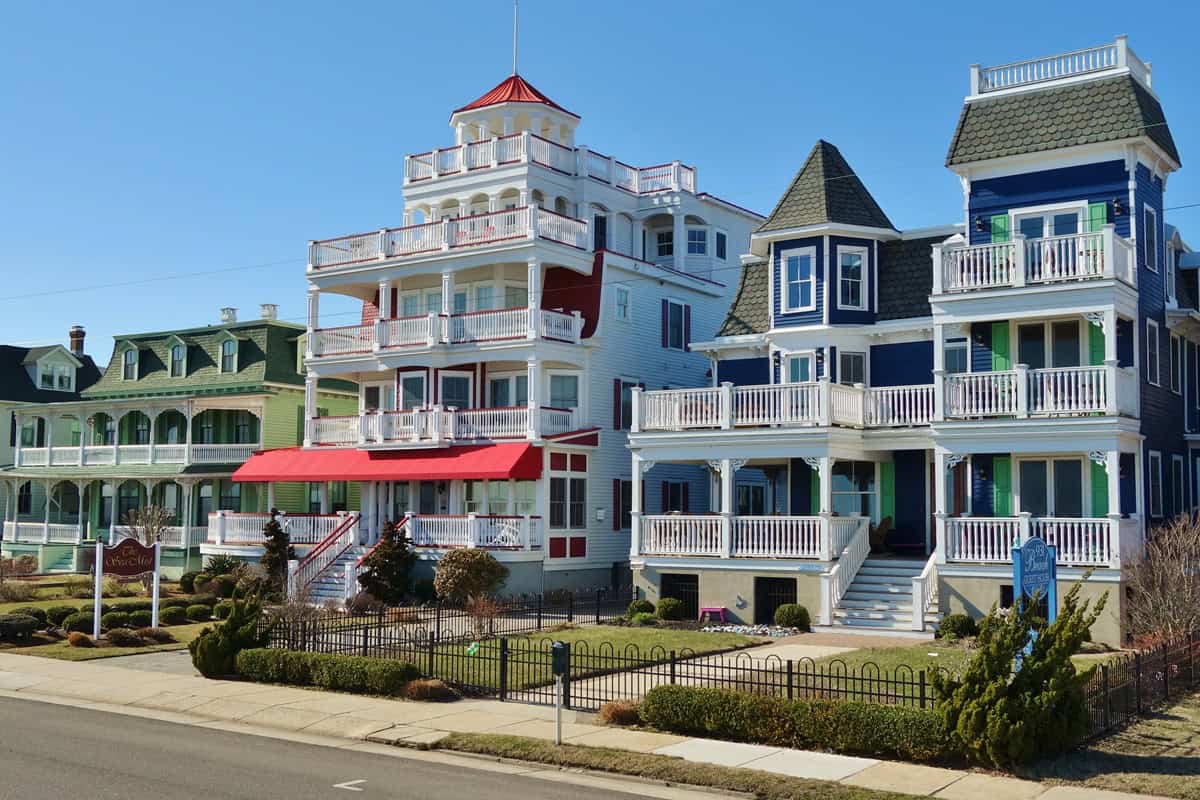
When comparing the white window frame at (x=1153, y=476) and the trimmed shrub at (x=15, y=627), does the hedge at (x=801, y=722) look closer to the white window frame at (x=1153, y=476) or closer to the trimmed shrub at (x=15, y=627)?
the white window frame at (x=1153, y=476)

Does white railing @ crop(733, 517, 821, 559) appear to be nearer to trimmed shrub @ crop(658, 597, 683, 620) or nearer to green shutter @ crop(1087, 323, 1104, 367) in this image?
trimmed shrub @ crop(658, 597, 683, 620)

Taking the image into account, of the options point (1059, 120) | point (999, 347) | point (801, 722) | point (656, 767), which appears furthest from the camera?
point (999, 347)

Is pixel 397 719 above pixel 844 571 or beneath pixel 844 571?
beneath

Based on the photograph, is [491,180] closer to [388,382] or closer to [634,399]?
[388,382]

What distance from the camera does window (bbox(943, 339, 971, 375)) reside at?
31438 mm

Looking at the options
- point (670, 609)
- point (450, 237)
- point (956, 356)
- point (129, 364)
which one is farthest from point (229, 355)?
point (956, 356)

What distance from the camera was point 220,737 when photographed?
17906mm

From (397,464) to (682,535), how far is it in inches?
489

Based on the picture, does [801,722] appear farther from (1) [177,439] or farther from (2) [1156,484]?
(1) [177,439]

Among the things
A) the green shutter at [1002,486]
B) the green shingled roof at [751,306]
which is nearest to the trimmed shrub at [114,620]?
the green shingled roof at [751,306]

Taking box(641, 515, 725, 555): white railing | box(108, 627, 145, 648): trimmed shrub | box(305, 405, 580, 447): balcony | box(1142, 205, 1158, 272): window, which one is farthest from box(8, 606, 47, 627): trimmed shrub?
box(1142, 205, 1158, 272): window

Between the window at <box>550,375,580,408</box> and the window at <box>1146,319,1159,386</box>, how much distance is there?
58.3 feet

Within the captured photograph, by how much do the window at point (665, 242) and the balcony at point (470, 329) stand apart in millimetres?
7182

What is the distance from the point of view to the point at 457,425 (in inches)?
1572
